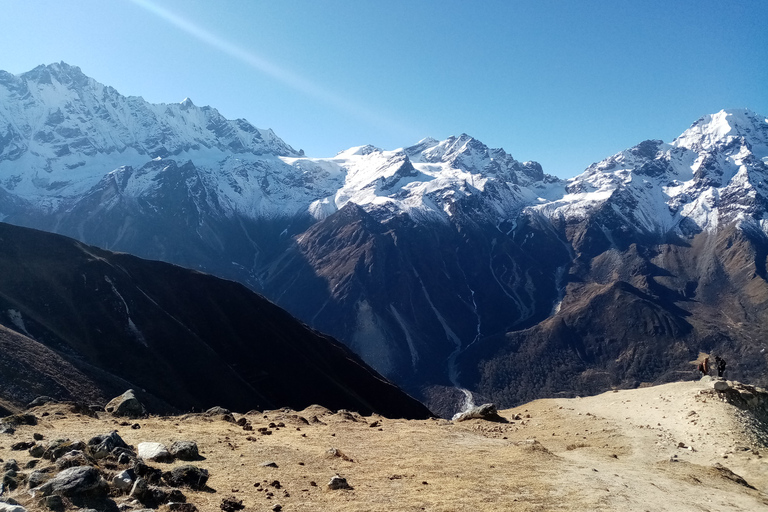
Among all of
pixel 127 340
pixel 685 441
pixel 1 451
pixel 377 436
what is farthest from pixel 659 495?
pixel 127 340

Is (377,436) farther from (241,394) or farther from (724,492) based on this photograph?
(241,394)

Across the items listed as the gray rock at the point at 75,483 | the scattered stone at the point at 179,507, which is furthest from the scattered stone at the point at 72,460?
the scattered stone at the point at 179,507

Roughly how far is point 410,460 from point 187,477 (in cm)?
1130

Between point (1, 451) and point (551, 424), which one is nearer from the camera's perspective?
point (1, 451)

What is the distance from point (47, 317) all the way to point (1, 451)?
71.5 metres

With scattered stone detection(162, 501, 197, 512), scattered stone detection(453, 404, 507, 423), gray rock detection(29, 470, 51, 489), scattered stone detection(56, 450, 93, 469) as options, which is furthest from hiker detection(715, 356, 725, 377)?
gray rock detection(29, 470, 51, 489)

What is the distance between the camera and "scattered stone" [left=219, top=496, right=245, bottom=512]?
18.2 metres

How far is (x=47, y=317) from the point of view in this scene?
272 ft

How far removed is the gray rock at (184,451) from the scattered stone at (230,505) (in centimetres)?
573

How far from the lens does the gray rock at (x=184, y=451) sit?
23.5 meters

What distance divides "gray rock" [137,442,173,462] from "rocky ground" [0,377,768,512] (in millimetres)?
86

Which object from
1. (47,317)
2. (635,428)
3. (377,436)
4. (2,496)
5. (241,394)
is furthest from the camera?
(241,394)

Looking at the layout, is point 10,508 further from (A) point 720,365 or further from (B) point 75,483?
(A) point 720,365

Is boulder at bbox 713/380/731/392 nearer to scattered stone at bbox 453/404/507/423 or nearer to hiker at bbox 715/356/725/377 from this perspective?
hiker at bbox 715/356/725/377
